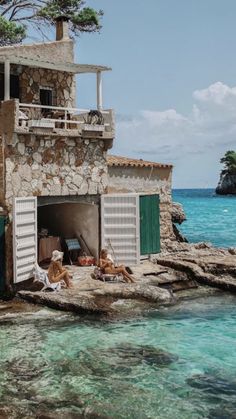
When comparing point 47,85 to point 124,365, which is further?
point 47,85

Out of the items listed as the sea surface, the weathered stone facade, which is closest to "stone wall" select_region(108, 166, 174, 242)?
the weathered stone facade

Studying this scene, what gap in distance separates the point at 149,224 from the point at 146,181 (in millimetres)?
2940

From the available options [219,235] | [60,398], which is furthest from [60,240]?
Result: [219,235]

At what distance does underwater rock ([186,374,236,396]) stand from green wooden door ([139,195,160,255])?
34.9 feet

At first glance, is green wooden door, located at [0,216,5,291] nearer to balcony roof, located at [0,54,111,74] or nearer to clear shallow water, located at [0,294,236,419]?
clear shallow water, located at [0,294,236,419]

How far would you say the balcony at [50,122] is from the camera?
17.5 m

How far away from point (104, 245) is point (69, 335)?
21.8ft

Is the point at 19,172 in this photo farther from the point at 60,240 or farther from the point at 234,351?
the point at 234,351

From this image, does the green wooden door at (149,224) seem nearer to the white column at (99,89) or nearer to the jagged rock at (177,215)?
the white column at (99,89)

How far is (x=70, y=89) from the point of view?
22.5 meters

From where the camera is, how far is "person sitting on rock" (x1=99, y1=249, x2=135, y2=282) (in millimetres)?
18484

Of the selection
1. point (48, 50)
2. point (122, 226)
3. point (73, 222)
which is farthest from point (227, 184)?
point (122, 226)

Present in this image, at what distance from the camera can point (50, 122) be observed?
1828 cm

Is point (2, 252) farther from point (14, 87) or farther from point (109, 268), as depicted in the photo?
point (14, 87)
